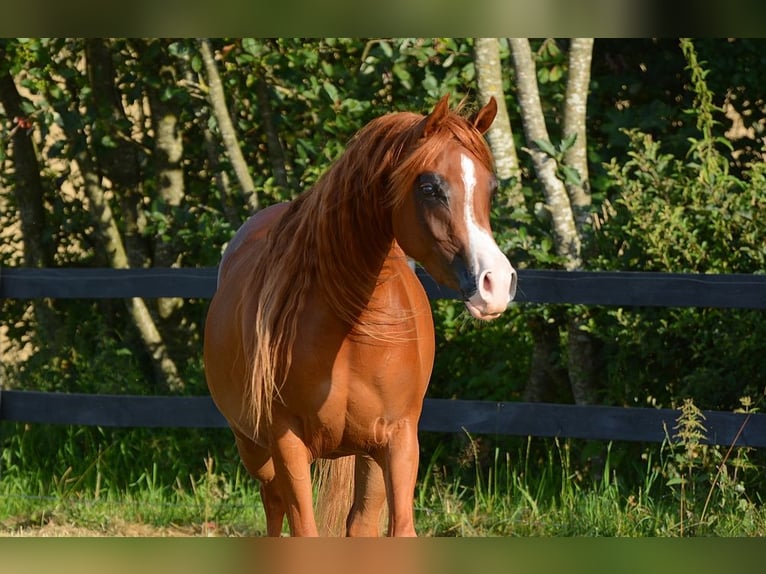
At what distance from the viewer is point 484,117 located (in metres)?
2.82

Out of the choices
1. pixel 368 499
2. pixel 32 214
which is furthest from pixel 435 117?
pixel 32 214

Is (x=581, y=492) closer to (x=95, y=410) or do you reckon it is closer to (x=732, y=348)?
(x=732, y=348)

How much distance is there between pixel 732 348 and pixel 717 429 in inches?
19.7

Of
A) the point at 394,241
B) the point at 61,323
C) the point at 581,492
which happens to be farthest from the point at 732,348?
the point at 61,323

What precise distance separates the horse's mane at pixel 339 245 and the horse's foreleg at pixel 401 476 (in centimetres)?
35

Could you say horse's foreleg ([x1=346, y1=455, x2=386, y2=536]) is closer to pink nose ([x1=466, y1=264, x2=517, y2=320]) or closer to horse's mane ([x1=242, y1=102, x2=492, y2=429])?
horse's mane ([x1=242, y1=102, x2=492, y2=429])

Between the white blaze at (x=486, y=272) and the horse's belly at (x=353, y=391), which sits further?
the horse's belly at (x=353, y=391)

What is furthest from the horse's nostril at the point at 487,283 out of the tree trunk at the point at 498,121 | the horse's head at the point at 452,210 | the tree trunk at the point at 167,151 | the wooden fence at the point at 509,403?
the tree trunk at the point at 167,151

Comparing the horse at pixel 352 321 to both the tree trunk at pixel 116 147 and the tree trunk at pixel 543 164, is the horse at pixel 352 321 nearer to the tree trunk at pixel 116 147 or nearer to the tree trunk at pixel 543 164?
the tree trunk at pixel 543 164

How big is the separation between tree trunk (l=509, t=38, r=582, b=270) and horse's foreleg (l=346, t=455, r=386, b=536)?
2364 mm

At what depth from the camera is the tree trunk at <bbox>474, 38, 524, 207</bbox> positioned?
5547 mm

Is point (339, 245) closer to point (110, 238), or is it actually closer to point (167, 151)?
point (167, 151)

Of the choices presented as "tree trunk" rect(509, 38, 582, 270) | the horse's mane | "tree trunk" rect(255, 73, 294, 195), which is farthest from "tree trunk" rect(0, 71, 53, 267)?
the horse's mane

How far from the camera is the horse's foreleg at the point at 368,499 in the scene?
3.27 m
